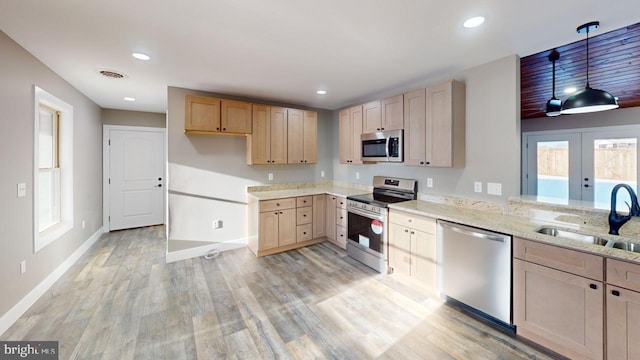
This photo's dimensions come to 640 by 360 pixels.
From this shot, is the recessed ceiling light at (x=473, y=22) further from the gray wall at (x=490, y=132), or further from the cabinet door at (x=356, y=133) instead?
the cabinet door at (x=356, y=133)

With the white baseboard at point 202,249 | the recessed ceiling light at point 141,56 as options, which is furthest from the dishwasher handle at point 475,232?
the recessed ceiling light at point 141,56

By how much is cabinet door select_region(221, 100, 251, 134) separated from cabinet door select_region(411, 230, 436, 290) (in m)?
2.85

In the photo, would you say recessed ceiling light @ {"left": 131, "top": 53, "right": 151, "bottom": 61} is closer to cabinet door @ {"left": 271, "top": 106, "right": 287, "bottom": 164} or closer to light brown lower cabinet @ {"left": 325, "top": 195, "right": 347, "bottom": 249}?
cabinet door @ {"left": 271, "top": 106, "right": 287, "bottom": 164}

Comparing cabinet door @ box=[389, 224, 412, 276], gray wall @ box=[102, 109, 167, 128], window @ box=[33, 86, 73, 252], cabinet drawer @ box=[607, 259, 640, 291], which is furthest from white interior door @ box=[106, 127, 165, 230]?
cabinet drawer @ box=[607, 259, 640, 291]

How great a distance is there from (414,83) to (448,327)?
9.64 ft

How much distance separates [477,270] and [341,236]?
210 cm

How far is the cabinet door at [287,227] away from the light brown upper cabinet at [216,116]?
1.42 meters

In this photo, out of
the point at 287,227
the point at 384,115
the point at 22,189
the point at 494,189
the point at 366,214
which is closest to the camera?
the point at 22,189

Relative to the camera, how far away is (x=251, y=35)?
222 cm

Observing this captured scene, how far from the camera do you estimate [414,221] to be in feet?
9.62

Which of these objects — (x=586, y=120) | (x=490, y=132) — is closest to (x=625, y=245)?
(x=490, y=132)

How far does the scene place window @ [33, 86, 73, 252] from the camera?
10.4 feet

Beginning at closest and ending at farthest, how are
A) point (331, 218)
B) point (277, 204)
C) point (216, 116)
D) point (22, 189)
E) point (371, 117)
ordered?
1. point (22, 189)
2. point (216, 116)
3. point (371, 117)
4. point (277, 204)
5. point (331, 218)

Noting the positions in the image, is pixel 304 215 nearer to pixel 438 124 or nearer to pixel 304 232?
pixel 304 232
